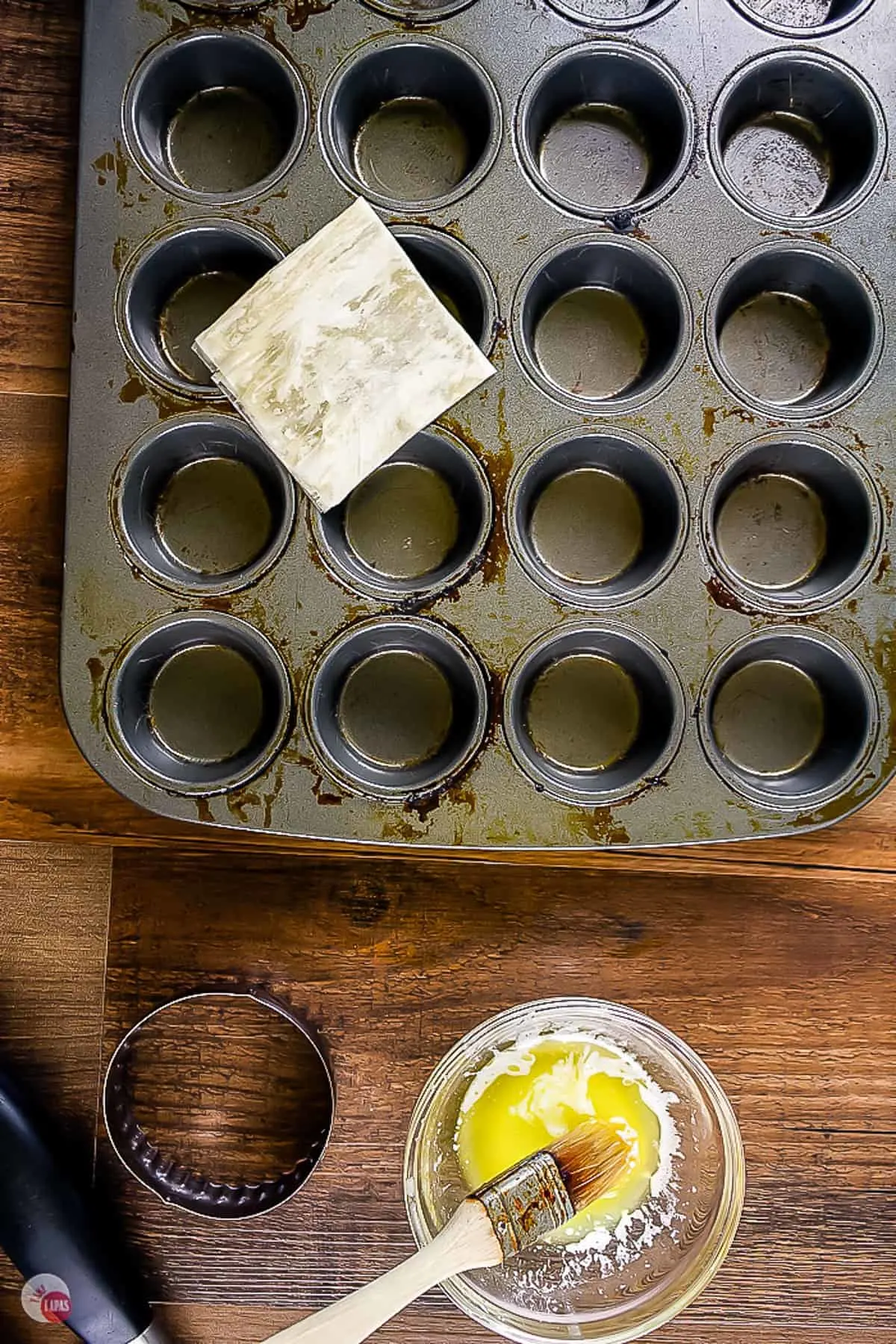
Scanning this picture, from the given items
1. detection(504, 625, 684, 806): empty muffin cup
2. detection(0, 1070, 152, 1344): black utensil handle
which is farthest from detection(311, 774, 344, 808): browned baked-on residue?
detection(0, 1070, 152, 1344): black utensil handle

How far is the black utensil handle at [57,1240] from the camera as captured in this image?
1495mm

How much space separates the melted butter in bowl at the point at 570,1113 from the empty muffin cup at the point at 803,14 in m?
1.54

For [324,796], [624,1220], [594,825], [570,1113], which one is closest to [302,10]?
[324,796]

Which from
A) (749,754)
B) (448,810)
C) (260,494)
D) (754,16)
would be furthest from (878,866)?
(754,16)

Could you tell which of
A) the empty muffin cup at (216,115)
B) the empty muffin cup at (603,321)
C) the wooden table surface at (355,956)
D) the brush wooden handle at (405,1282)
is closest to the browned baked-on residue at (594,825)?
the wooden table surface at (355,956)

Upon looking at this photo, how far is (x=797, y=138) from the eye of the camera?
1.75m

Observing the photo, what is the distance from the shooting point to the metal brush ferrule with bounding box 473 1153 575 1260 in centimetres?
132

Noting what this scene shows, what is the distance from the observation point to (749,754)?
1.68 metres

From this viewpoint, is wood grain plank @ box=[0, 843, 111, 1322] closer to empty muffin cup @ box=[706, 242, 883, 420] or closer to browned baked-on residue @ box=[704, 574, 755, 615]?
browned baked-on residue @ box=[704, 574, 755, 615]

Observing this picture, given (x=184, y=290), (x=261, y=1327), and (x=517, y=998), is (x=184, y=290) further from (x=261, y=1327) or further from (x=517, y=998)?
(x=261, y=1327)

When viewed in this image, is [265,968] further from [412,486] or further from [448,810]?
[412,486]

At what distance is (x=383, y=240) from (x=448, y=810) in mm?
839

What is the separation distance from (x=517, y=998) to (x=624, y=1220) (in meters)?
0.34

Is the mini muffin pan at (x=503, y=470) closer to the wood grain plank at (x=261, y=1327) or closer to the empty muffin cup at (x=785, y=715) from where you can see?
the empty muffin cup at (x=785, y=715)
